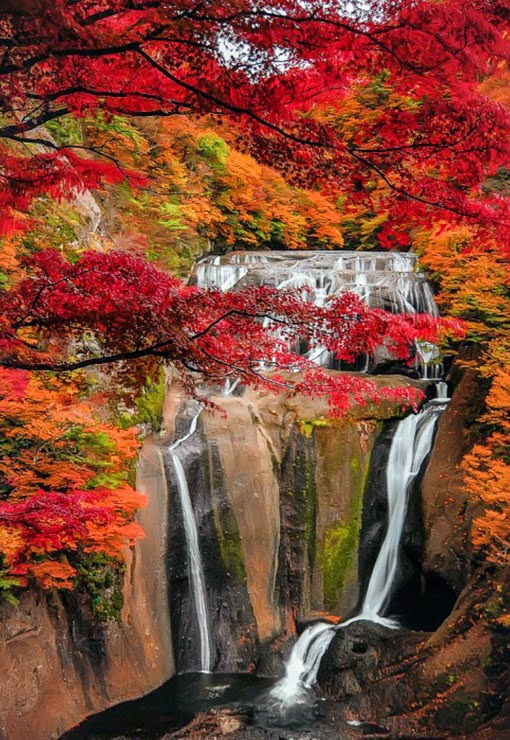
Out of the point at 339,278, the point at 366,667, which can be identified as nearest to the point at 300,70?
the point at 366,667

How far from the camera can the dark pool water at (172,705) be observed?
7480 mm

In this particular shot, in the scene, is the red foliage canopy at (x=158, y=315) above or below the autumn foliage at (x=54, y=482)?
above

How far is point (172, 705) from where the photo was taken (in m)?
8.34

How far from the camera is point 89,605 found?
8039mm

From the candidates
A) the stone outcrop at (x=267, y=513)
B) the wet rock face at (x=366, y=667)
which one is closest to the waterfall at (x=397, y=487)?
the stone outcrop at (x=267, y=513)

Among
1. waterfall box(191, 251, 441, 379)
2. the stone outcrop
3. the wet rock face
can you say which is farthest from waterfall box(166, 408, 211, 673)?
waterfall box(191, 251, 441, 379)

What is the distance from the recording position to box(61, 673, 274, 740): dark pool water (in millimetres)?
7480

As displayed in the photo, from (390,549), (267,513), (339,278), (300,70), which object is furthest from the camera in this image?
(339,278)

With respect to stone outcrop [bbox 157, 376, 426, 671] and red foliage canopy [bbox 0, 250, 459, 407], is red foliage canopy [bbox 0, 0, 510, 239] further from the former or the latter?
stone outcrop [bbox 157, 376, 426, 671]

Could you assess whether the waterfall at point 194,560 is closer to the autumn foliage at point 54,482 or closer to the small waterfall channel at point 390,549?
the small waterfall channel at point 390,549

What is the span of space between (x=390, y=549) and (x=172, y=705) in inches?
205

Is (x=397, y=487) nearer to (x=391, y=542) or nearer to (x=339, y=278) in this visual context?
(x=391, y=542)

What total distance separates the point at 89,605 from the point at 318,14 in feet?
26.8

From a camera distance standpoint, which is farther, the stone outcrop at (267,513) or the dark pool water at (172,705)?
the stone outcrop at (267,513)
